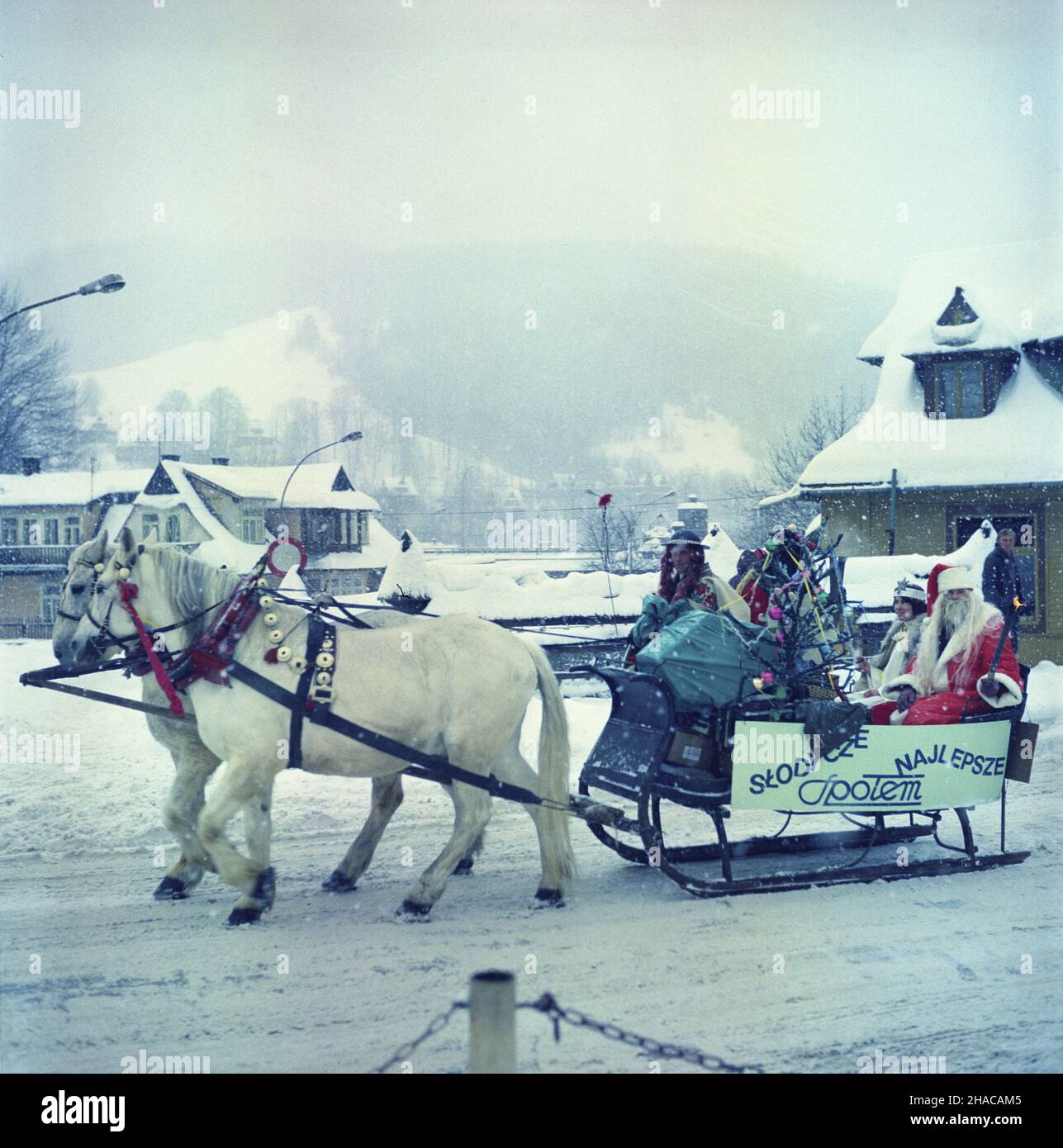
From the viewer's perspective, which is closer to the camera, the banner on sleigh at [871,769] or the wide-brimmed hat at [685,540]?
the banner on sleigh at [871,769]

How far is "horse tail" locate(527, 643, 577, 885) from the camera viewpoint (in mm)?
5488

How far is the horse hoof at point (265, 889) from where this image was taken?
5051 mm

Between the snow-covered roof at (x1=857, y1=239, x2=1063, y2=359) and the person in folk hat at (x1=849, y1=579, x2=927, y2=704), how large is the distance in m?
9.70

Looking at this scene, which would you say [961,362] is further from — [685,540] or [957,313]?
[685,540]

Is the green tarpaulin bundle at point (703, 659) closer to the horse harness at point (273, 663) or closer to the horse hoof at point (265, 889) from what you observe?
the horse harness at point (273, 663)

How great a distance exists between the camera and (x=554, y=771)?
558 centimetres

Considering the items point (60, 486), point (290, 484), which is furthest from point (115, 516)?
point (290, 484)

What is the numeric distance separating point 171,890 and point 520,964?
1986 millimetres

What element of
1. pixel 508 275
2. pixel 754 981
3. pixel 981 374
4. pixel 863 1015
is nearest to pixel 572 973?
pixel 754 981

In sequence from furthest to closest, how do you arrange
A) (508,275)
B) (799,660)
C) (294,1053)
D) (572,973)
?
(508,275), (799,660), (572,973), (294,1053)

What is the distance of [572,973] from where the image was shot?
4.43m

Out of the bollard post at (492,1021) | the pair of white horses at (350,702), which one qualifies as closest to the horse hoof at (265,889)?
the pair of white horses at (350,702)
